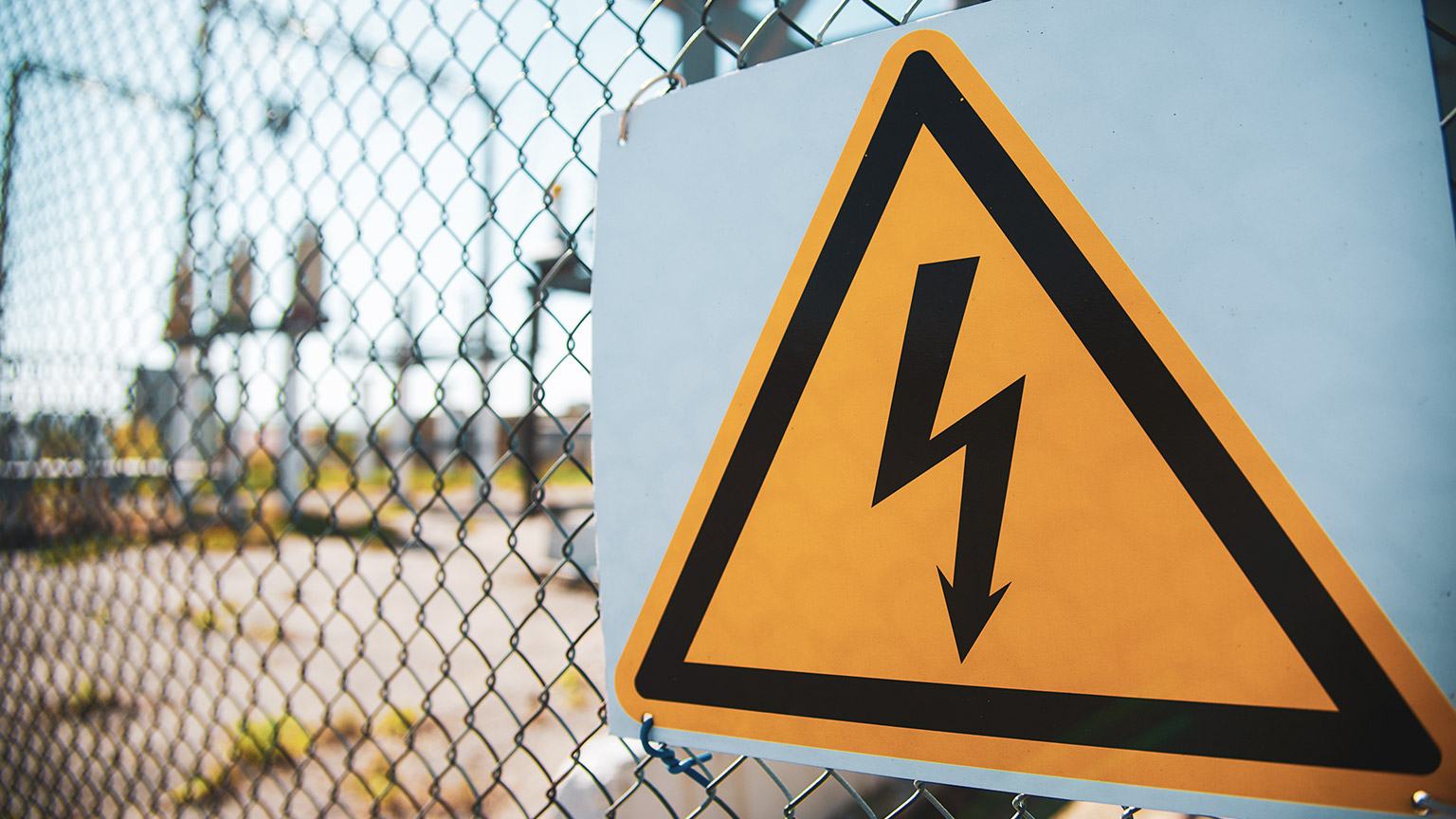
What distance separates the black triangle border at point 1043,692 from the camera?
0.50m

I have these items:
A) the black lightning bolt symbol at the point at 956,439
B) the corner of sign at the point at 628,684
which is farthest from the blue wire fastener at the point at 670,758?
the black lightning bolt symbol at the point at 956,439

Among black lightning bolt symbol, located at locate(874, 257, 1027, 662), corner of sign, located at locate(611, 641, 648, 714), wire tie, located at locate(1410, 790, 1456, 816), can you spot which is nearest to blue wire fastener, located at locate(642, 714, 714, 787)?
corner of sign, located at locate(611, 641, 648, 714)

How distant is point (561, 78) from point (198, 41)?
143cm

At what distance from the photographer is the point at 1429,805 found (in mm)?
474

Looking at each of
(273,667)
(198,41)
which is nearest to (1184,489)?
(198,41)

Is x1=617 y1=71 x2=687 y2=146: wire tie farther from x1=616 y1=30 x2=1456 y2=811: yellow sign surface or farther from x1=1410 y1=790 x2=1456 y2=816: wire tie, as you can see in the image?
x1=1410 y1=790 x2=1456 y2=816: wire tie

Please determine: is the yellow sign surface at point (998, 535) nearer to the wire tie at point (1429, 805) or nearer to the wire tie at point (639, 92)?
the wire tie at point (1429, 805)

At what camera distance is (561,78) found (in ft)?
2.83

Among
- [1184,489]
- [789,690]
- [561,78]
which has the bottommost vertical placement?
[789,690]

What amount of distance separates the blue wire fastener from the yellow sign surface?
0.12ft

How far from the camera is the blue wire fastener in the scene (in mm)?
692

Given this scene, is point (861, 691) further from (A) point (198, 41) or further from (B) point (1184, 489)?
(A) point (198, 41)

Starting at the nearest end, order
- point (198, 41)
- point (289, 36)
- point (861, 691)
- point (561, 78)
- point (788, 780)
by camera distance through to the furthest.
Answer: point (861, 691) → point (561, 78) → point (289, 36) → point (788, 780) → point (198, 41)

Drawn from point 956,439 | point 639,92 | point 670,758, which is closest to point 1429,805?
point 956,439
